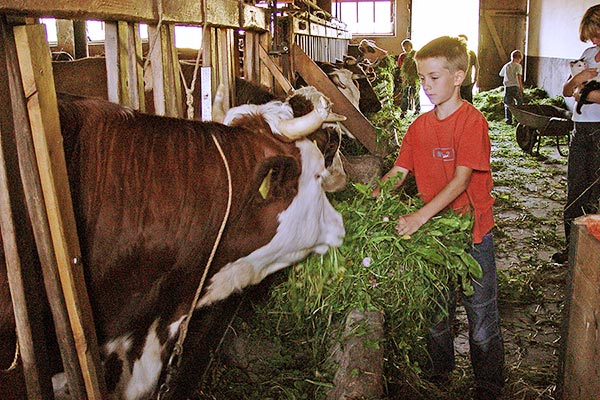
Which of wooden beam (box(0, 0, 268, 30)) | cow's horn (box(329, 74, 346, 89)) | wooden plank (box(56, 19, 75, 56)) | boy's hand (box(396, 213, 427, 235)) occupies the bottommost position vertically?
boy's hand (box(396, 213, 427, 235))

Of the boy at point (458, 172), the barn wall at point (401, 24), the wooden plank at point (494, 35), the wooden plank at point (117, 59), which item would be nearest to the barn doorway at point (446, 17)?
the barn wall at point (401, 24)

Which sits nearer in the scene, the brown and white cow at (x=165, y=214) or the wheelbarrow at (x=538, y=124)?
the brown and white cow at (x=165, y=214)

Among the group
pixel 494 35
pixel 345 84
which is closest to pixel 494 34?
pixel 494 35

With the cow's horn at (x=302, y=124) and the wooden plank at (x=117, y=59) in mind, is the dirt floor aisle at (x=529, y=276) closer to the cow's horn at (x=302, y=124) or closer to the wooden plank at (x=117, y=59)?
the cow's horn at (x=302, y=124)

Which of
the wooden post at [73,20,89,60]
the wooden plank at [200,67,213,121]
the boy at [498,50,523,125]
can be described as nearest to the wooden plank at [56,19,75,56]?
the wooden post at [73,20,89,60]

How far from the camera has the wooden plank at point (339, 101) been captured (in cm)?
621

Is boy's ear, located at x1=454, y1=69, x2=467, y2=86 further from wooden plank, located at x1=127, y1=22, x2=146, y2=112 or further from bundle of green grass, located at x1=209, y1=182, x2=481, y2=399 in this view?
wooden plank, located at x1=127, y1=22, x2=146, y2=112

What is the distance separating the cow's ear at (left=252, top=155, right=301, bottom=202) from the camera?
2.55 metres

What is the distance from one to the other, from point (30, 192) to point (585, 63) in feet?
16.6

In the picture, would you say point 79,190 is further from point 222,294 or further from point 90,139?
point 222,294

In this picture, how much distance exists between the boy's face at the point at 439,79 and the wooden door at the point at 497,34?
18.7 meters

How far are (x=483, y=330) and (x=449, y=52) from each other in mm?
1442

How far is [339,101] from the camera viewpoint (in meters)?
6.21

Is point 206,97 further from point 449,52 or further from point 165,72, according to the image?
point 449,52
